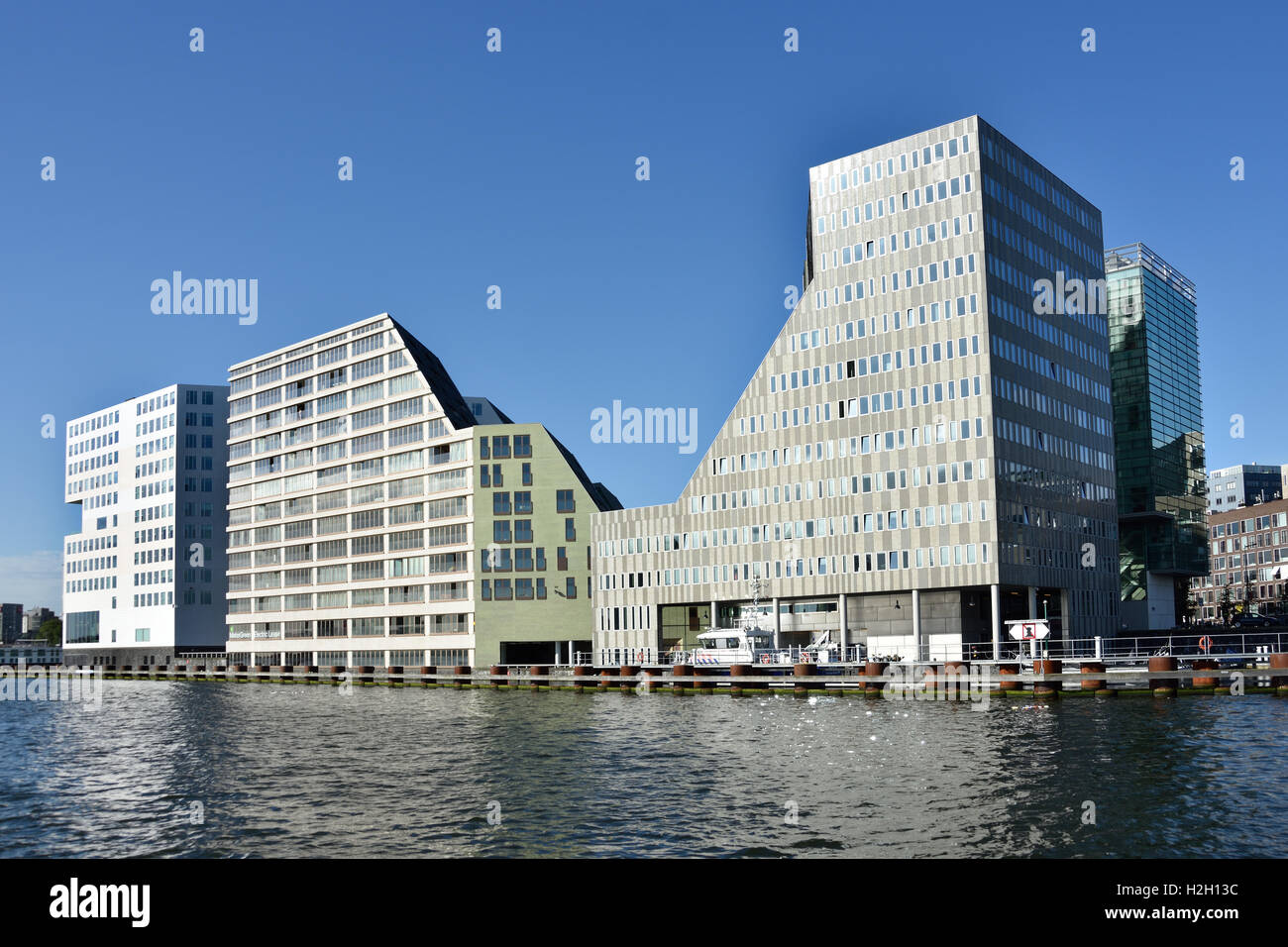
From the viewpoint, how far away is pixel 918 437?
11812 cm

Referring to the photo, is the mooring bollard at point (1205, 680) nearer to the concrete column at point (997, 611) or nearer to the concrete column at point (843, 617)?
the concrete column at point (997, 611)

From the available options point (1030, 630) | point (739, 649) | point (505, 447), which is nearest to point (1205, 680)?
point (1030, 630)

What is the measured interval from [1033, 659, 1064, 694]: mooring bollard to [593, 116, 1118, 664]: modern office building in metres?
24.0

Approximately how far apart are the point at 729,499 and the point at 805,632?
1766 centimetres

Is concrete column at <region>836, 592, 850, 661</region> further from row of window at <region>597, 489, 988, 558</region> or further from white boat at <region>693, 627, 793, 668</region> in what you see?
white boat at <region>693, 627, 793, 668</region>

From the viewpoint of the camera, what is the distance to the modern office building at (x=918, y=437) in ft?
381

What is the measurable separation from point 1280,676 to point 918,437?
1869 inches

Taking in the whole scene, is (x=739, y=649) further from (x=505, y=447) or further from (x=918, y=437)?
(x=505, y=447)

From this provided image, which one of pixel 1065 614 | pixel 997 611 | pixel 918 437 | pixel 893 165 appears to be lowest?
pixel 1065 614

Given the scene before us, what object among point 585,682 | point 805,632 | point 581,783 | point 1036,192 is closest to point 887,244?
point 1036,192

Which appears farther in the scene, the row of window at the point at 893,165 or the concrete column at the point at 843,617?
the concrete column at the point at 843,617

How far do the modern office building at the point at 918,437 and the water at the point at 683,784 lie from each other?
1742 inches

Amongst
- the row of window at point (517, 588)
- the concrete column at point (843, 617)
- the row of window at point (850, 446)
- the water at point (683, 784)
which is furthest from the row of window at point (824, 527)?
the water at point (683, 784)
